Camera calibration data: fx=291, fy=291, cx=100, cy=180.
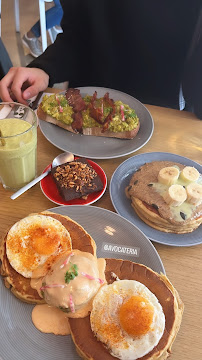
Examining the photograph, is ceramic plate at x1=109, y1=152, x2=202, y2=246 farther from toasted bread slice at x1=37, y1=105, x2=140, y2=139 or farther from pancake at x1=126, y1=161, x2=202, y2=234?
toasted bread slice at x1=37, y1=105, x2=140, y2=139

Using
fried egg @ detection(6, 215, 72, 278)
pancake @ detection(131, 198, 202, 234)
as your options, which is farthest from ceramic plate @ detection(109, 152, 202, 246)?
fried egg @ detection(6, 215, 72, 278)

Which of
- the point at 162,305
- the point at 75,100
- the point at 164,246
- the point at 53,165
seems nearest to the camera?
the point at 162,305

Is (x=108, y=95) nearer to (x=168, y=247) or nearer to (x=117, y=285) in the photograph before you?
(x=168, y=247)

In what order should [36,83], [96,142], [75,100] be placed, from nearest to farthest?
1. [96,142]
2. [75,100]
3. [36,83]

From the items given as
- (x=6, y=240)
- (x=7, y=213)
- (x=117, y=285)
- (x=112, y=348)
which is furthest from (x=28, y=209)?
(x=112, y=348)

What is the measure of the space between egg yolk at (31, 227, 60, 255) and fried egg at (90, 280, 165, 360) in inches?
10.6

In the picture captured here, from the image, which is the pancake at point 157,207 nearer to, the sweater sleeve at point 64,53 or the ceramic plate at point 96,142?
the ceramic plate at point 96,142

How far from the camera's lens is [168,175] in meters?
1.55

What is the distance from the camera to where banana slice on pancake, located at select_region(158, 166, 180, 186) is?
154 cm

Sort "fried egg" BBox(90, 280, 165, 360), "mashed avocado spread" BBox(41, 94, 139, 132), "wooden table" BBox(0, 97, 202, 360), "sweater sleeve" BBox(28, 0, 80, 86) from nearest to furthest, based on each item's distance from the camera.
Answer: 1. "fried egg" BBox(90, 280, 165, 360)
2. "wooden table" BBox(0, 97, 202, 360)
3. "mashed avocado spread" BBox(41, 94, 139, 132)
4. "sweater sleeve" BBox(28, 0, 80, 86)

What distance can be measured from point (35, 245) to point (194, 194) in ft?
2.67

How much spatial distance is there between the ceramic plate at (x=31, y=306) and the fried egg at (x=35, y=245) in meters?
0.12

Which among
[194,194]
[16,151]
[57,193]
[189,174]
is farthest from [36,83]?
[194,194]

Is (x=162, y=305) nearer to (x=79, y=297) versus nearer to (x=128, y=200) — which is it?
(x=79, y=297)
